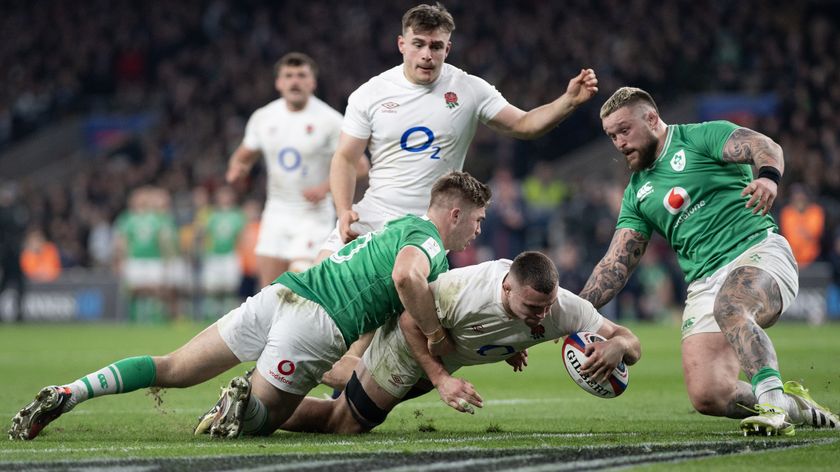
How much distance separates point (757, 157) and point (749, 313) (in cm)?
84

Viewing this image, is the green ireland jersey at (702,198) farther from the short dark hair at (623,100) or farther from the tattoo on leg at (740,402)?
the tattoo on leg at (740,402)

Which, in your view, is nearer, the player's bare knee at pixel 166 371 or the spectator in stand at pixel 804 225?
the player's bare knee at pixel 166 371

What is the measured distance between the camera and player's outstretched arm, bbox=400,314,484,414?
237 inches

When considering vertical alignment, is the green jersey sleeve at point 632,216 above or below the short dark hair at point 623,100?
below

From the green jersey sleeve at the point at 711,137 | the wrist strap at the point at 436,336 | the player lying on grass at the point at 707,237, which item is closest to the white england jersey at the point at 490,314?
the wrist strap at the point at 436,336

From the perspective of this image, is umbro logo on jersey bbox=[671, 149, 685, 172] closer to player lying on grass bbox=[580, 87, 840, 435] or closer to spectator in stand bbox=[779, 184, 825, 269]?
player lying on grass bbox=[580, 87, 840, 435]

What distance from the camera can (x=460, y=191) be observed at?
Answer: 254 inches

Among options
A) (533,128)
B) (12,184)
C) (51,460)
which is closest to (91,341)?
(533,128)

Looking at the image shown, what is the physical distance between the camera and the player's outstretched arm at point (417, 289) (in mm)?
6086

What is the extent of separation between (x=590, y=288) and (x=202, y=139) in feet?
71.5

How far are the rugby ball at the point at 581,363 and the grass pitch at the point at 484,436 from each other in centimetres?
25

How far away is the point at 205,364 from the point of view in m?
6.67

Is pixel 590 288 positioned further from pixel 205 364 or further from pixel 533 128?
pixel 205 364

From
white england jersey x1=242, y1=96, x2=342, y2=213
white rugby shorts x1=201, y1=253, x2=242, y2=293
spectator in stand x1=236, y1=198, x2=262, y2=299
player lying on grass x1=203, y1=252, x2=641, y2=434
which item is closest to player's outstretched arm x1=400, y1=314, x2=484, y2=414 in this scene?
player lying on grass x1=203, y1=252, x2=641, y2=434
